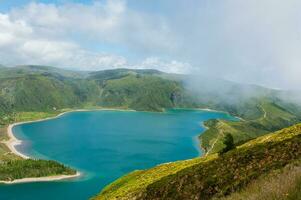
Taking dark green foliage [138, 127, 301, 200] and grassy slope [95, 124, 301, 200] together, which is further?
dark green foliage [138, 127, 301, 200]

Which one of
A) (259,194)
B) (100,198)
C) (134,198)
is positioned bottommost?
(100,198)

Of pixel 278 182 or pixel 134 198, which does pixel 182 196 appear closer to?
pixel 134 198

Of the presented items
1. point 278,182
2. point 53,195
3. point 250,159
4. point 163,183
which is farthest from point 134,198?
point 53,195

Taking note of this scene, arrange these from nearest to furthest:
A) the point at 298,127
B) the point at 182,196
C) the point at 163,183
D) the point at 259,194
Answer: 1. the point at 259,194
2. the point at 182,196
3. the point at 163,183
4. the point at 298,127

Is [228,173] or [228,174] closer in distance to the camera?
[228,174]

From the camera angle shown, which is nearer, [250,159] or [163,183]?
[250,159]

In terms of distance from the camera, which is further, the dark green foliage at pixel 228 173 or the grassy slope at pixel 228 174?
the dark green foliage at pixel 228 173

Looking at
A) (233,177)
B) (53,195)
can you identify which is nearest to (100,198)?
(233,177)

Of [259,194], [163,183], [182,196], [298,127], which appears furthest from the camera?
[298,127]

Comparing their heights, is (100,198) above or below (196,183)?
below
